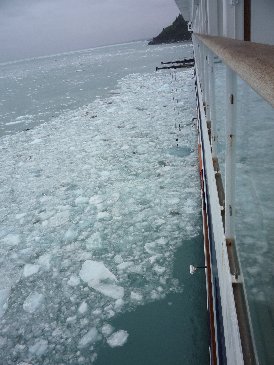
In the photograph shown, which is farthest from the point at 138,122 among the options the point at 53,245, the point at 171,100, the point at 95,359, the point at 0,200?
the point at 95,359

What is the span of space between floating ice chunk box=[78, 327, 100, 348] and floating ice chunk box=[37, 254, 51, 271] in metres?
1.24

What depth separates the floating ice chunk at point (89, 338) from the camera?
2895 mm

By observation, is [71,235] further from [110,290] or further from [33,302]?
[110,290]

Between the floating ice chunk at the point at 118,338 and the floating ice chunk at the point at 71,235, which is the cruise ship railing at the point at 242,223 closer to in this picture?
the floating ice chunk at the point at 118,338

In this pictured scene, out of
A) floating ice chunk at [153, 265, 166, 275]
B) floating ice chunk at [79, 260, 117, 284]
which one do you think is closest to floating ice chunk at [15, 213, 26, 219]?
floating ice chunk at [79, 260, 117, 284]

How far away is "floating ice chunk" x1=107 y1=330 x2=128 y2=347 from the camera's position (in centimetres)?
286

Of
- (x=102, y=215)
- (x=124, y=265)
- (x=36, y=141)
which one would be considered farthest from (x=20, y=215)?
(x=36, y=141)

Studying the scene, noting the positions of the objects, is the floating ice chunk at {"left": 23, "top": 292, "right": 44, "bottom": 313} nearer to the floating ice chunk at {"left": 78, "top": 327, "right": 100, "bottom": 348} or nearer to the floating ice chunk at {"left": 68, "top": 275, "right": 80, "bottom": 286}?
the floating ice chunk at {"left": 68, "top": 275, "right": 80, "bottom": 286}

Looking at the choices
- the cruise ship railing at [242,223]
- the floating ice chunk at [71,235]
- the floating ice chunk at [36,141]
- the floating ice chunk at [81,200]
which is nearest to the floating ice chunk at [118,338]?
the cruise ship railing at [242,223]

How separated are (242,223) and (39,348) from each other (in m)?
2.26

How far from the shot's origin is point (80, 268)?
12.7 feet

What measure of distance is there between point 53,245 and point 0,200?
2.33 metres

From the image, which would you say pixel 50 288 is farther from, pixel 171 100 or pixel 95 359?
pixel 171 100

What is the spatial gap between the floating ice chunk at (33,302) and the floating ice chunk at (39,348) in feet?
1.47
